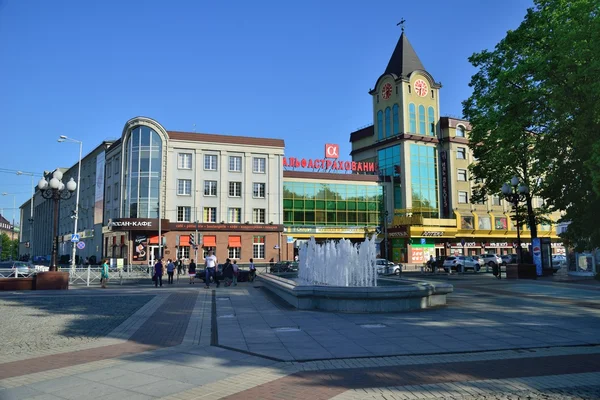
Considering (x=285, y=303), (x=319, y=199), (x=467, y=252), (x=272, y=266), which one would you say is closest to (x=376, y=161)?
(x=319, y=199)

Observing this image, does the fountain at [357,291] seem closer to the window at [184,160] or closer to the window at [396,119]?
the window at [184,160]

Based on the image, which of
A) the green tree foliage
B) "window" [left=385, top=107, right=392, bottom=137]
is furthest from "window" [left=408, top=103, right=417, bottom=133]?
the green tree foliage

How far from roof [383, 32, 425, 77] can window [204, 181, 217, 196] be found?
28.6m

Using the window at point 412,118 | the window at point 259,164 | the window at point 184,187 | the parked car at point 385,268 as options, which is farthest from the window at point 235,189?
the window at point 412,118

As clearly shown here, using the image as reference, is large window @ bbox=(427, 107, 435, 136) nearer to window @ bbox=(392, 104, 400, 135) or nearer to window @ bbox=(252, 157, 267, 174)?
window @ bbox=(392, 104, 400, 135)

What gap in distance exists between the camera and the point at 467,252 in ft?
216

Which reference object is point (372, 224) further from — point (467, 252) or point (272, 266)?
point (272, 266)

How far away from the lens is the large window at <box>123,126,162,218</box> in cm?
5325

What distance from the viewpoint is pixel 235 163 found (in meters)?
57.4

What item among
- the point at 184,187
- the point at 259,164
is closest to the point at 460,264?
the point at 259,164

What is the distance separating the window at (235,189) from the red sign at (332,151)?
42.2 feet

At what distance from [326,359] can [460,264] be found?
36742 mm

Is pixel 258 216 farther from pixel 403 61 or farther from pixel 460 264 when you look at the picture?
pixel 403 61

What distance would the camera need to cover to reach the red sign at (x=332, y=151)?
2480 inches
